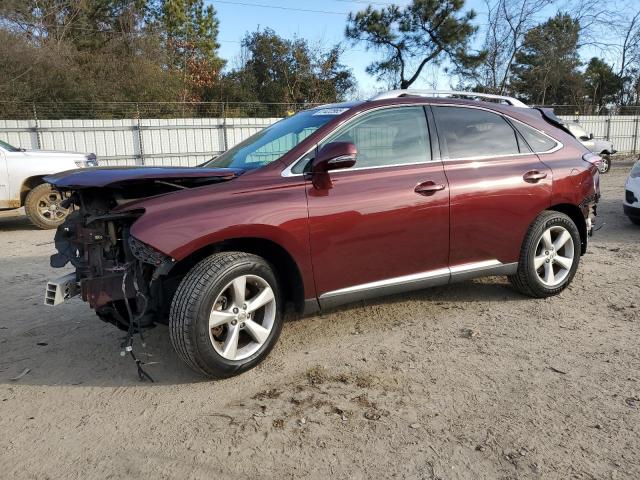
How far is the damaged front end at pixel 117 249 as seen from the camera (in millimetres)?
3021

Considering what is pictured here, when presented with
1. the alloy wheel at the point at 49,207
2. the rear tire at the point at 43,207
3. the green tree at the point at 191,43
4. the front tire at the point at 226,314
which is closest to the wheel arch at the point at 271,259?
the front tire at the point at 226,314

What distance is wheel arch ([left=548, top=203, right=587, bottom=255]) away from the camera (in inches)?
180

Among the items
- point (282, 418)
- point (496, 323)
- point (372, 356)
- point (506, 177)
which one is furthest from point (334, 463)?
point (506, 177)

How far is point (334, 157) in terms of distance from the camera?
127 inches

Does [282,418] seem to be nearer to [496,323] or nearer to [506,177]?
[496,323]

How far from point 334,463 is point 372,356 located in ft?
3.89

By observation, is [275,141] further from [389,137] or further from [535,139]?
[535,139]

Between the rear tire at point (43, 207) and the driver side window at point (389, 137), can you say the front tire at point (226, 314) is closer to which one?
the driver side window at point (389, 137)

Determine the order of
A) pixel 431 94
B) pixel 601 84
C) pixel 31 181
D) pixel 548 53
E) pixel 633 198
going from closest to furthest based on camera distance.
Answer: pixel 431 94 < pixel 633 198 < pixel 31 181 < pixel 548 53 < pixel 601 84

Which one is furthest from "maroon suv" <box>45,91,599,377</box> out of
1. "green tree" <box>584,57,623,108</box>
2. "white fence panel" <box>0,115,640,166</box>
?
"green tree" <box>584,57,623,108</box>

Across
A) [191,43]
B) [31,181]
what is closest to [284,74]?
[191,43]

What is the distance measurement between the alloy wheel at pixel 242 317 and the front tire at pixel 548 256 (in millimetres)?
2326

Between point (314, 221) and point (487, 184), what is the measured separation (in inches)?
61.5

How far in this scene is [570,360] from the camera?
132 inches
